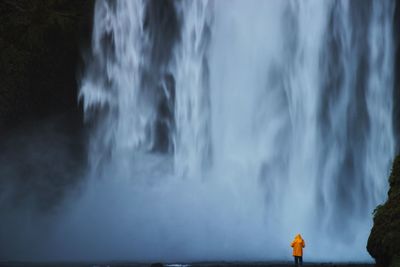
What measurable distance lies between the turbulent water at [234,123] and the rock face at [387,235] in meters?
18.3

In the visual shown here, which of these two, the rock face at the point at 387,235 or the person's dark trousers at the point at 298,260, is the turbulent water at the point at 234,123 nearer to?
the person's dark trousers at the point at 298,260

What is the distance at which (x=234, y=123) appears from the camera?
41438 mm

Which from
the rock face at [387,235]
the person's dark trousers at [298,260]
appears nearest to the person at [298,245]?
the person's dark trousers at [298,260]

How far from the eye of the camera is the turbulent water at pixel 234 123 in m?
39.0

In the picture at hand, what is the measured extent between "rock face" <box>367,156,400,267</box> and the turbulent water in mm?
18263

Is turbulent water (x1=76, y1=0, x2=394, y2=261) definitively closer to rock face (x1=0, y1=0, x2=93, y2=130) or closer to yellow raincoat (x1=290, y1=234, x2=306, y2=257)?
rock face (x1=0, y1=0, x2=93, y2=130)

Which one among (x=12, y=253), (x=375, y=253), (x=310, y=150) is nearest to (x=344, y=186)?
(x=310, y=150)

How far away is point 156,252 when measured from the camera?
3678 centimetres

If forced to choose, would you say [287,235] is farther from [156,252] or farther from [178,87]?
[178,87]

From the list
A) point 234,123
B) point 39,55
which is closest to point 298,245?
point 234,123

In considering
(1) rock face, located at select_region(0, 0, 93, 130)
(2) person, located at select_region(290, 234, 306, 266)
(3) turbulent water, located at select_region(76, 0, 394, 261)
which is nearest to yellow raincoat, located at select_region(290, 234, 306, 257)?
(2) person, located at select_region(290, 234, 306, 266)

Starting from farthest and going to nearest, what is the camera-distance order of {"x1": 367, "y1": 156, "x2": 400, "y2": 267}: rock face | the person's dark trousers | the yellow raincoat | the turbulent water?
the turbulent water → the person's dark trousers → the yellow raincoat → {"x1": 367, "y1": 156, "x2": 400, "y2": 267}: rock face

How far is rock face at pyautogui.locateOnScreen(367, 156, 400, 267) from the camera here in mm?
17656

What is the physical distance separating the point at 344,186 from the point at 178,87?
32.9 ft
